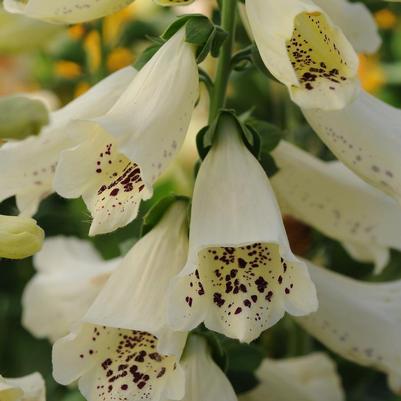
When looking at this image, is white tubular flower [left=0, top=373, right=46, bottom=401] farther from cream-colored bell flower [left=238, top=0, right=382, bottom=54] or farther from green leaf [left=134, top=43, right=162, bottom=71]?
cream-colored bell flower [left=238, top=0, right=382, bottom=54]

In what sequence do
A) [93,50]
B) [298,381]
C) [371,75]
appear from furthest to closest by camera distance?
[371,75], [93,50], [298,381]

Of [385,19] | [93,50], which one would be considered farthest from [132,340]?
[385,19]

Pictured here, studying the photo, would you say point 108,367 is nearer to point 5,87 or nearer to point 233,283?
point 233,283

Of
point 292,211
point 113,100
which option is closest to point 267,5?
point 113,100

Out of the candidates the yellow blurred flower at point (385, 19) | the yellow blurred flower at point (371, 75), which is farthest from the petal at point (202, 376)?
the yellow blurred flower at point (385, 19)

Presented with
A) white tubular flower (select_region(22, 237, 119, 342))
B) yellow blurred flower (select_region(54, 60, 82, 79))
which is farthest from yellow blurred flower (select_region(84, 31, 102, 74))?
white tubular flower (select_region(22, 237, 119, 342))

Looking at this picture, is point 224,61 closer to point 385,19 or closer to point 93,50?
point 93,50

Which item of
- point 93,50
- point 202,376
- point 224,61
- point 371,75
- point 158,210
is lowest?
point 371,75
